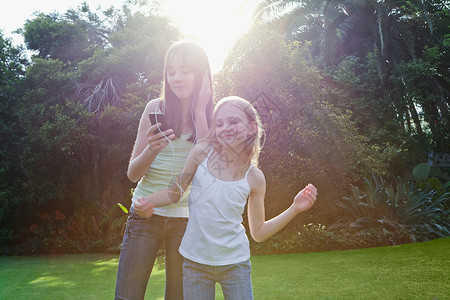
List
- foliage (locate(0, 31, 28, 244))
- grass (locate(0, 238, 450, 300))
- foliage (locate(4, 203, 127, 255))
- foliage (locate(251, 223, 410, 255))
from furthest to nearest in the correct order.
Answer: foliage (locate(0, 31, 28, 244)) → foliage (locate(4, 203, 127, 255)) → foliage (locate(251, 223, 410, 255)) → grass (locate(0, 238, 450, 300))

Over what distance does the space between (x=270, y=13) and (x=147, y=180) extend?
44.2 feet

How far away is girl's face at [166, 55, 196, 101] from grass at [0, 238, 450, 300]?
3620mm

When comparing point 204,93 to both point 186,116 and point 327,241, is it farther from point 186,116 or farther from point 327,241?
point 327,241

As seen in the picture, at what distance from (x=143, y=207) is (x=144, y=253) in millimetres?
294

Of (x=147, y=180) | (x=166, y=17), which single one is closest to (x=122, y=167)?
(x=166, y=17)

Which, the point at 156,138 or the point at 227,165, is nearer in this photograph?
the point at 156,138

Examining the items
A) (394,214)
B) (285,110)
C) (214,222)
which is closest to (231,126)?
(214,222)

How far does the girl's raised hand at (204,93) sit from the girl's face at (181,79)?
42 mm

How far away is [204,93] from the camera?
6.76 ft

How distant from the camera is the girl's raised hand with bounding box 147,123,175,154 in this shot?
6.06 ft

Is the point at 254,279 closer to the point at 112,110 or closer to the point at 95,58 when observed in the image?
the point at 112,110

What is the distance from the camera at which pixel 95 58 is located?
1218 centimetres

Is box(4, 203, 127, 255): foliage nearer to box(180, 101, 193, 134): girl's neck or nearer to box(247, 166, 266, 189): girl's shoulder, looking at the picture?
box(180, 101, 193, 134): girl's neck

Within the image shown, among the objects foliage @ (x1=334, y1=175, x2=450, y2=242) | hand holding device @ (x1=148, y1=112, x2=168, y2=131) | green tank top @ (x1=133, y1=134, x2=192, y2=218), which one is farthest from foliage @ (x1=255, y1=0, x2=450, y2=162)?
hand holding device @ (x1=148, y1=112, x2=168, y2=131)
